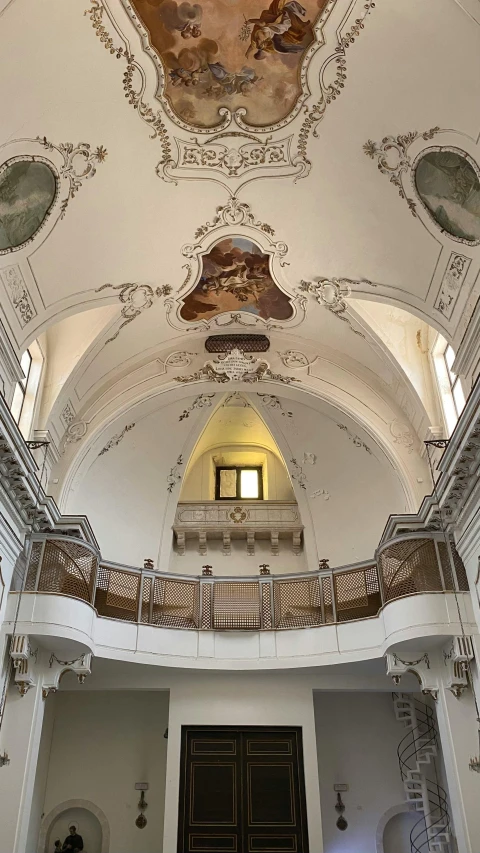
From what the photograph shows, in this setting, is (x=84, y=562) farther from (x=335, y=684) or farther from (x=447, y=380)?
(x=447, y=380)

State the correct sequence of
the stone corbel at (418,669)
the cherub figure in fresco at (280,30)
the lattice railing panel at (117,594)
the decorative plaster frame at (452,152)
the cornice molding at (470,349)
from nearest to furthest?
1. the cherub figure in fresco at (280,30)
2. the decorative plaster frame at (452,152)
3. the cornice molding at (470,349)
4. the stone corbel at (418,669)
5. the lattice railing panel at (117,594)

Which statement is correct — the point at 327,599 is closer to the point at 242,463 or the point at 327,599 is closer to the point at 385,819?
the point at 385,819

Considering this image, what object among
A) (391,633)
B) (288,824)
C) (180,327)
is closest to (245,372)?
(180,327)

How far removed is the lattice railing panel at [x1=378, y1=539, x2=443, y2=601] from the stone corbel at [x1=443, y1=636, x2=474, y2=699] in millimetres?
1057

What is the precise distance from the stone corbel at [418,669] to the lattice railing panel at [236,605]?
3646 mm

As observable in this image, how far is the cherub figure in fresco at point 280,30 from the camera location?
961cm

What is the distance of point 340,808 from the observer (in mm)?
16453

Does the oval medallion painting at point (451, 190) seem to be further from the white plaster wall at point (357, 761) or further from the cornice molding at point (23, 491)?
the white plaster wall at point (357, 761)

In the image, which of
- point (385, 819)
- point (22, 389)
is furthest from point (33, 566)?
point (385, 819)

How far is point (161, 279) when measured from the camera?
1379 centimetres

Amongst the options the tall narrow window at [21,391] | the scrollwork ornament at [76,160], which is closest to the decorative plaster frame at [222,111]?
the scrollwork ornament at [76,160]

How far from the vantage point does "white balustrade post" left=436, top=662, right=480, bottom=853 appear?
11430 mm

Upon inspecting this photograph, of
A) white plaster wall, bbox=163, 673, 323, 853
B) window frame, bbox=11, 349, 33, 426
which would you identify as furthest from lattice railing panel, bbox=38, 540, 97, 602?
white plaster wall, bbox=163, 673, 323, 853

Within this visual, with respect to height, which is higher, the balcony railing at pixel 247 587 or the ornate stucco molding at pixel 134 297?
the ornate stucco molding at pixel 134 297
